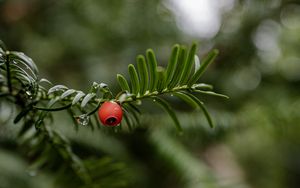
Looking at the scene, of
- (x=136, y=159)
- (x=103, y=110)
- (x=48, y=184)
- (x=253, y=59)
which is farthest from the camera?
(x=253, y=59)

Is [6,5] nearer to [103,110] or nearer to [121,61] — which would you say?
[121,61]

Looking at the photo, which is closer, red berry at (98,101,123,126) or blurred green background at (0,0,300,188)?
red berry at (98,101,123,126)

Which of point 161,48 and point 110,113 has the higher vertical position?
point 161,48

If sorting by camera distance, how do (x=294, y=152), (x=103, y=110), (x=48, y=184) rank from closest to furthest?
(x=103, y=110) < (x=48, y=184) < (x=294, y=152)

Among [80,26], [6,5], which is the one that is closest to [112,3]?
[80,26]

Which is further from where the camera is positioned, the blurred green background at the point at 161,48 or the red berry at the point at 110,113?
the blurred green background at the point at 161,48

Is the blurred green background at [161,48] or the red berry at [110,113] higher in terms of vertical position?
the blurred green background at [161,48]

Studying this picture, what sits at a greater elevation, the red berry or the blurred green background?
the blurred green background

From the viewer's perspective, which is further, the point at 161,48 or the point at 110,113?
the point at 161,48
